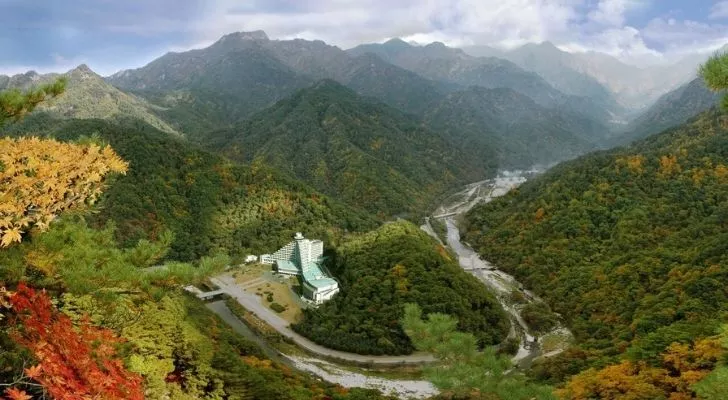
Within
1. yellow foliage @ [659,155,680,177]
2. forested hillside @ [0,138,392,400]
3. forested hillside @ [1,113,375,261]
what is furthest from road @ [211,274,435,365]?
yellow foliage @ [659,155,680,177]

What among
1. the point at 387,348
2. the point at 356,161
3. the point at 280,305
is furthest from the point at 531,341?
the point at 356,161

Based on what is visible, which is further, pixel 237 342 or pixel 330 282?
pixel 330 282

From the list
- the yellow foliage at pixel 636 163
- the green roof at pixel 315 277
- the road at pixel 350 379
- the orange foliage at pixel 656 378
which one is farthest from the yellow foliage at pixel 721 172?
the green roof at pixel 315 277

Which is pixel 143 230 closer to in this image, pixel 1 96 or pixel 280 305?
pixel 280 305

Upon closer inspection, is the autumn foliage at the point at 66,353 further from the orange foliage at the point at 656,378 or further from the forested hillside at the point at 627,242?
the forested hillside at the point at 627,242

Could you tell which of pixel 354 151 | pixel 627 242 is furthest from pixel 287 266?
pixel 354 151

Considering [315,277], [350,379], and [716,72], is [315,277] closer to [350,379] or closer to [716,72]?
[350,379]
